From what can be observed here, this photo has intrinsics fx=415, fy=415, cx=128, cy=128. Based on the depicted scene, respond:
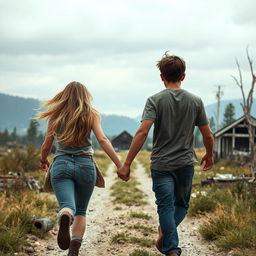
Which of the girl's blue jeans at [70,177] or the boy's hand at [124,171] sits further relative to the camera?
the boy's hand at [124,171]

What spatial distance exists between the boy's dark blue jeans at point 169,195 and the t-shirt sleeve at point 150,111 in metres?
0.59

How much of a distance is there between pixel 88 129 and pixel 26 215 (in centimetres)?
282

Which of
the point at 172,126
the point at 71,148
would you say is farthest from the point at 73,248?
the point at 172,126

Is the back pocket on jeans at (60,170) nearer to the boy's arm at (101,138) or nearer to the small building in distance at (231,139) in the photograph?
the boy's arm at (101,138)

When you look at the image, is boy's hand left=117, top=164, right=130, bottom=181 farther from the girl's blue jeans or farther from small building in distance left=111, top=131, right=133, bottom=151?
small building in distance left=111, top=131, right=133, bottom=151

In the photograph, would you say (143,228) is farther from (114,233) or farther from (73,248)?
(73,248)

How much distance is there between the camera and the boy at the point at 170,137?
4.35 metres

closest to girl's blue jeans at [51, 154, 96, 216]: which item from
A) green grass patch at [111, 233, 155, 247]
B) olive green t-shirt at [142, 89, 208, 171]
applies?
olive green t-shirt at [142, 89, 208, 171]

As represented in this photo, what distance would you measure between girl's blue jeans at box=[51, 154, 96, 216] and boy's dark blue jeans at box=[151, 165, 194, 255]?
714 millimetres

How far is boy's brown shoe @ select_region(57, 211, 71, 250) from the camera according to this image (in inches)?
165

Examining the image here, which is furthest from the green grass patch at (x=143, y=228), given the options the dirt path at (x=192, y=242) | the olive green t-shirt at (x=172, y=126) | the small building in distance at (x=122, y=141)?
the small building in distance at (x=122, y=141)

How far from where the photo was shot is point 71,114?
14.7ft

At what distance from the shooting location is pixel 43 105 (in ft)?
15.5

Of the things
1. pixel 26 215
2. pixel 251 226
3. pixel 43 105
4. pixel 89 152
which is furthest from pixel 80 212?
pixel 251 226
